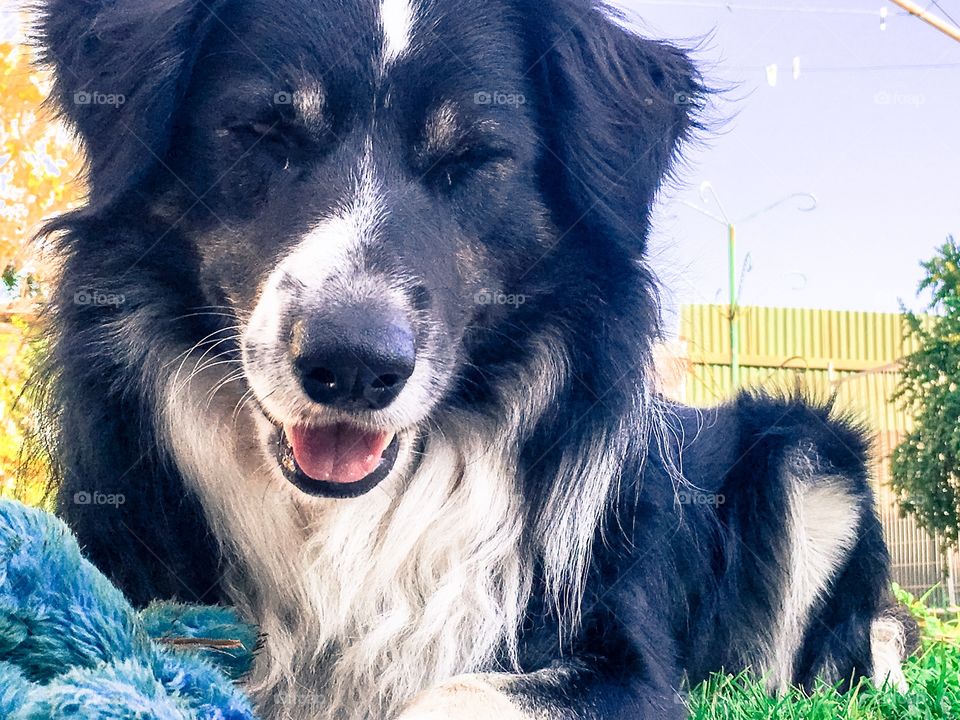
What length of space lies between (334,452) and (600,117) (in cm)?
114

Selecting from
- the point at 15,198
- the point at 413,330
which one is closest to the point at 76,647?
the point at 413,330

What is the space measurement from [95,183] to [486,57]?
107cm

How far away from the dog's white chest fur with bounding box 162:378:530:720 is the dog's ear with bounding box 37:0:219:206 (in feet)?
1.97

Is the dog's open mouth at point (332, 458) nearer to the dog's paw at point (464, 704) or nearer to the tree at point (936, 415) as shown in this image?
the dog's paw at point (464, 704)

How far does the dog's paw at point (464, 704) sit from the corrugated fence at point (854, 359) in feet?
19.7

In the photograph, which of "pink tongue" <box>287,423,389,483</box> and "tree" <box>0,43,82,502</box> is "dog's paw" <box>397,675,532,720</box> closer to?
"pink tongue" <box>287,423,389,483</box>

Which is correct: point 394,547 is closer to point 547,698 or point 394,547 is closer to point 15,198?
point 547,698

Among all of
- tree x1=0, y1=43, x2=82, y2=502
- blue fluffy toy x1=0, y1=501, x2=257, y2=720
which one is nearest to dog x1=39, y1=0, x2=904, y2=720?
blue fluffy toy x1=0, y1=501, x2=257, y2=720

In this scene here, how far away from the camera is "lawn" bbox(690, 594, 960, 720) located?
2.90 meters

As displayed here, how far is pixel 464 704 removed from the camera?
81.9 inches

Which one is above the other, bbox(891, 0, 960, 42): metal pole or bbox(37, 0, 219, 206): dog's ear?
bbox(891, 0, 960, 42): metal pole

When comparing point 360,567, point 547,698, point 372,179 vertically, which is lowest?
point 547,698

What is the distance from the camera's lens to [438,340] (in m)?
2.30

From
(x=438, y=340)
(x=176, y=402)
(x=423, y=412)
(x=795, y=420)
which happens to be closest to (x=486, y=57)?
(x=438, y=340)
